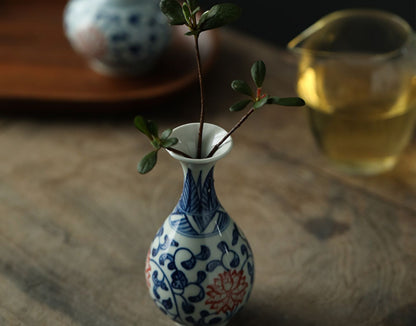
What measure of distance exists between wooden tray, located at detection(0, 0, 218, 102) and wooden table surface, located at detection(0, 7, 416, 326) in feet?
0.10

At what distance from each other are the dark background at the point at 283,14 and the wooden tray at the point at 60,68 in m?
0.38

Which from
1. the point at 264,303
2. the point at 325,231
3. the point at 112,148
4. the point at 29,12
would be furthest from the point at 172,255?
the point at 29,12

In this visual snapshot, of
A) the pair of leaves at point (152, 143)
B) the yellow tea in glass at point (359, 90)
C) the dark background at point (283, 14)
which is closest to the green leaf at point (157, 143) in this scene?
the pair of leaves at point (152, 143)

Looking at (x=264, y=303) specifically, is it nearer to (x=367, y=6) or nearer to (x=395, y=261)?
(x=395, y=261)

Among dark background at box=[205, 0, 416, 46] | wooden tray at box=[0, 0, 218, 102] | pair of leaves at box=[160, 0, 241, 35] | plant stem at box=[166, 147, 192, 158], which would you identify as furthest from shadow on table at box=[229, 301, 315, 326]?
dark background at box=[205, 0, 416, 46]

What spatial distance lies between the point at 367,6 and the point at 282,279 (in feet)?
2.74

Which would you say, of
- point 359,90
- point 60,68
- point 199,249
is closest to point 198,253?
point 199,249

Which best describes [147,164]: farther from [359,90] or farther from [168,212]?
[359,90]

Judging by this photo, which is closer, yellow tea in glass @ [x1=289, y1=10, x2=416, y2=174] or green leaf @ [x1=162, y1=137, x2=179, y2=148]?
green leaf @ [x1=162, y1=137, x2=179, y2=148]

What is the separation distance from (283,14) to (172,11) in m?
1.04

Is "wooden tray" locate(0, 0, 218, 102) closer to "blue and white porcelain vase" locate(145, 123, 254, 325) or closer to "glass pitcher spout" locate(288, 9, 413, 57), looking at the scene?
"glass pitcher spout" locate(288, 9, 413, 57)

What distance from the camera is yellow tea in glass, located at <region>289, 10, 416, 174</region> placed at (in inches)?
33.9

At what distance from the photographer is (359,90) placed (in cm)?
91

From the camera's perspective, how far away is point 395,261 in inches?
29.7
